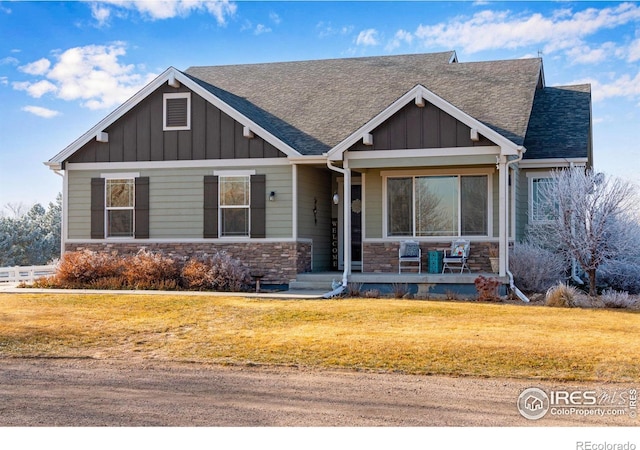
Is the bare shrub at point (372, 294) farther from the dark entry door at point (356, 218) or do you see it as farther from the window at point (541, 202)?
the window at point (541, 202)

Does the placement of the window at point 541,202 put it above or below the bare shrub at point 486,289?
above

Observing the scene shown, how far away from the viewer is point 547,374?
29.6 feet

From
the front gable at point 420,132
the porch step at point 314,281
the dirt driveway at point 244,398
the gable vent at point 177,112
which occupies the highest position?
the gable vent at point 177,112

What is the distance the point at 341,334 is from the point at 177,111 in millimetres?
10174

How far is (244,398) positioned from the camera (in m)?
8.00

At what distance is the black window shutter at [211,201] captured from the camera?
759 inches

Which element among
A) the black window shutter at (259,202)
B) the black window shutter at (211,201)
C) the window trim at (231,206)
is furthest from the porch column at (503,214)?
the black window shutter at (211,201)

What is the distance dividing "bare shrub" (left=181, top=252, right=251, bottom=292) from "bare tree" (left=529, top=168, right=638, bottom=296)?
25.0 feet

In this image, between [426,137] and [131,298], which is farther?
[426,137]

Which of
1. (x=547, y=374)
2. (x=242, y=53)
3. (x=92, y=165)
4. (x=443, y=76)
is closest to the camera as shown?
(x=547, y=374)

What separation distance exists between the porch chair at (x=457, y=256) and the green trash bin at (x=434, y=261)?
13 centimetres

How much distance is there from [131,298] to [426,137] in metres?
7.51

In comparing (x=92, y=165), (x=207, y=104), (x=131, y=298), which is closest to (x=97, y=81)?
(x=92, y=165)

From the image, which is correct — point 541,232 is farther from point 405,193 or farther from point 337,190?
point 337,190
